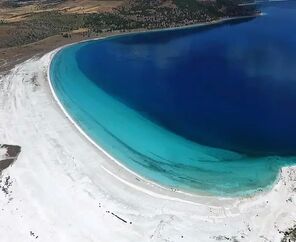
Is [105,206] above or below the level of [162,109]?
above

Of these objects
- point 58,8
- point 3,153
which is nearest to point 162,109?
point 3,153

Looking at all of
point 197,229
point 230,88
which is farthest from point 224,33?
point 197,229

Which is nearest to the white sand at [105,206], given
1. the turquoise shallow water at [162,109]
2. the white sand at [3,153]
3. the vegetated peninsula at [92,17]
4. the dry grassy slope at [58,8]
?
the white sand at [3,153]

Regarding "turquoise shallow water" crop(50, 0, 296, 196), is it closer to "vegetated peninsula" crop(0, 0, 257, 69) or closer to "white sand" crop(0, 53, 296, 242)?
"white sand" crop(0, 53, 296, 242)

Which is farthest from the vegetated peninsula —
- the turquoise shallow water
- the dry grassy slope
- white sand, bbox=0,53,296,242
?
white sand, bbox=0,53,296,242

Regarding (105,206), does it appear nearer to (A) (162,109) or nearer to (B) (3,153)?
(B) (3,153)

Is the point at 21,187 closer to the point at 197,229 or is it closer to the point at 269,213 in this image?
the point at 197,229

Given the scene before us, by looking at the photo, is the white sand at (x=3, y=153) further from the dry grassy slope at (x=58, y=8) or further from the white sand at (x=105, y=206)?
the dry grassy slope at (x=58, y=8)
